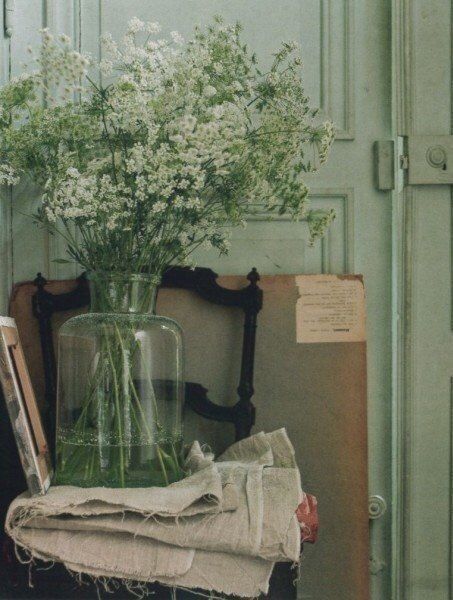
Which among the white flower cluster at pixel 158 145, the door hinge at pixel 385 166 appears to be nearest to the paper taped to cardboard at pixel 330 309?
the door hinge at pixel 385 166

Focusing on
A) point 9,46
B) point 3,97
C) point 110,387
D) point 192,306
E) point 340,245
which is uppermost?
point 9,46

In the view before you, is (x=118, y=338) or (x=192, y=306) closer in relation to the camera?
(x=118, y=338)

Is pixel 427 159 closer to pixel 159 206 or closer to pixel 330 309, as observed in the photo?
pixel 330 309

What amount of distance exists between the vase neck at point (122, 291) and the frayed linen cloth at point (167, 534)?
13.1 inches

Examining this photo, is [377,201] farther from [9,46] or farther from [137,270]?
[9,46]

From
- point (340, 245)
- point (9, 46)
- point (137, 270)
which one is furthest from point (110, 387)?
point (9, 46)

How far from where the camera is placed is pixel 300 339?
5.54 feet

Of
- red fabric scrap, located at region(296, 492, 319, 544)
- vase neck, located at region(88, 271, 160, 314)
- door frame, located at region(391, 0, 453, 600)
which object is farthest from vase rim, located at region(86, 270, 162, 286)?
door frame, located at region(391, 0, 453, 600)

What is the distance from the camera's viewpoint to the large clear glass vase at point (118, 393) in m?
1.28

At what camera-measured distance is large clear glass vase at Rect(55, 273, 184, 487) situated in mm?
1276

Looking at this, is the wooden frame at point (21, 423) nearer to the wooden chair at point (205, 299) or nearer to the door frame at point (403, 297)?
Result: the wooden chair at point (205, 299)

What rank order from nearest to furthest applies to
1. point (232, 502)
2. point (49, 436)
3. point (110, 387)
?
point (232, 502) → point (110, 387) → point (49, 436)

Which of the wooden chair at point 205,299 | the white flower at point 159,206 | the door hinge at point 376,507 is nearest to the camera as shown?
the white flower at point 159,206

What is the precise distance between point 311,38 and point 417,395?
0.89 metres
